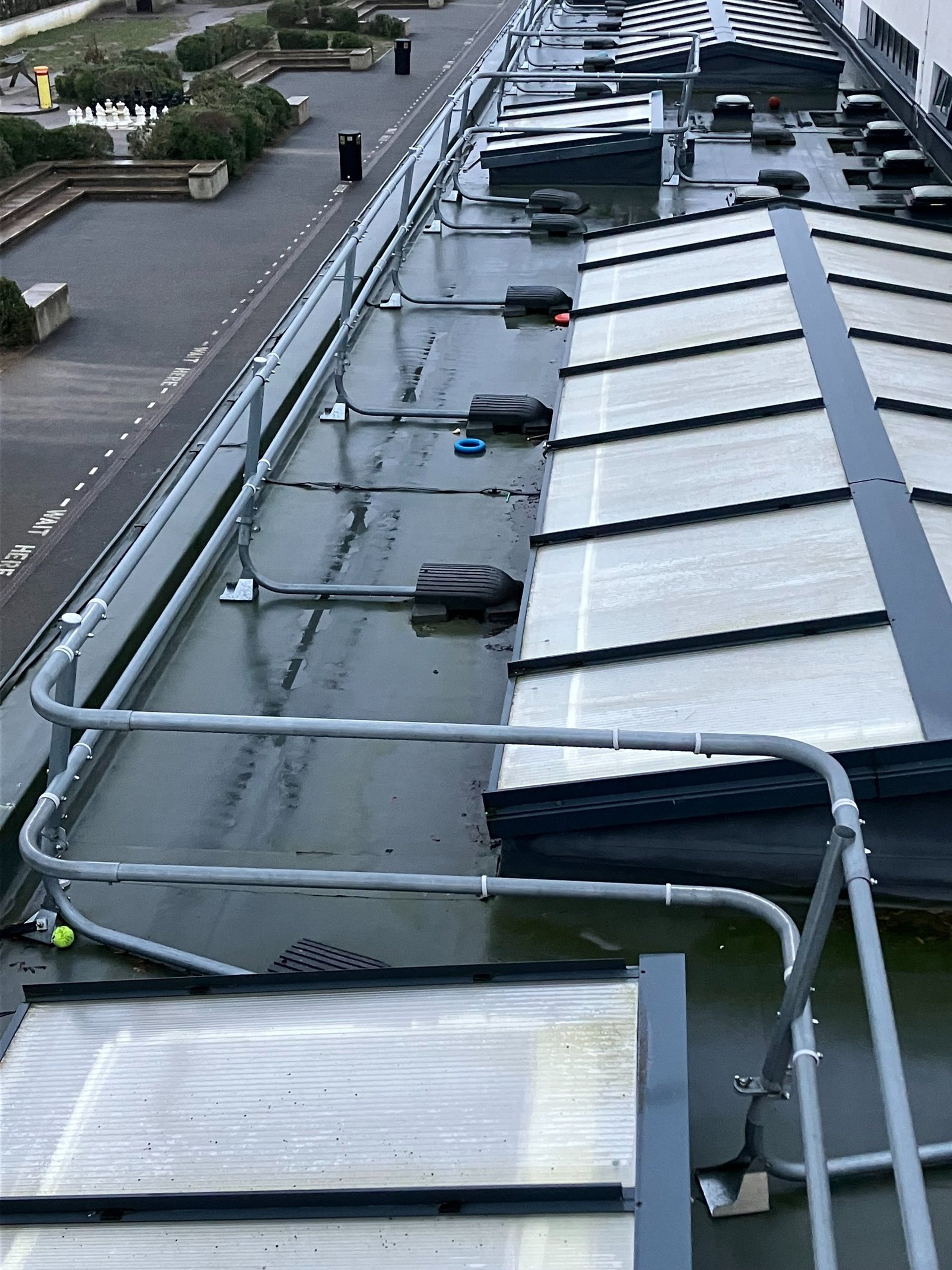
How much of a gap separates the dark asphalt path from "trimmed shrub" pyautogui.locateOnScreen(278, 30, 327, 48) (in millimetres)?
10635

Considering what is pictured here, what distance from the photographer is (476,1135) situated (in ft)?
13.6

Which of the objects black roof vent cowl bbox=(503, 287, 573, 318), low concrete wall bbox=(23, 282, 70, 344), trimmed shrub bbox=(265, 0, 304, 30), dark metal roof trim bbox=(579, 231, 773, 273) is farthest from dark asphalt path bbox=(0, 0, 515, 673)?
trimmed shrub bbox=(265, 0, 304, 30)

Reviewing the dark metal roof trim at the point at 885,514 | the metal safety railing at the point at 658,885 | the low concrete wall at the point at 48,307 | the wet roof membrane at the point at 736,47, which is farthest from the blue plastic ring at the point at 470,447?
the wet roof membrane at the point at 736,47

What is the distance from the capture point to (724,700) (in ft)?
20.4

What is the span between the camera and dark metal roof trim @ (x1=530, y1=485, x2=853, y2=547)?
7.79 metres

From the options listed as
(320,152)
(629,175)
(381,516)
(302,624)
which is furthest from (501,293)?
(320,152)

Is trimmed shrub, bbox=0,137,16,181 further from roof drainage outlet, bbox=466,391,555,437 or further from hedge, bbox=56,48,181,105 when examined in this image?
roof drainage outlet, bbox=466,391,555,437

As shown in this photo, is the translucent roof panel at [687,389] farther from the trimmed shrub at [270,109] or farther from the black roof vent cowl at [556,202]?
the trimmed shrub at [270,109]

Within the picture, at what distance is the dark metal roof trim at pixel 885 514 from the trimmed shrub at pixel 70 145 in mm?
27855

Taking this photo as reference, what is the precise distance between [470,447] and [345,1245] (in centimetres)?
→ 805

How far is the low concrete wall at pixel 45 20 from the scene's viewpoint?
54.3 metres

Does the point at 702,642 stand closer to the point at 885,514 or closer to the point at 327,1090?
the point at 885,514

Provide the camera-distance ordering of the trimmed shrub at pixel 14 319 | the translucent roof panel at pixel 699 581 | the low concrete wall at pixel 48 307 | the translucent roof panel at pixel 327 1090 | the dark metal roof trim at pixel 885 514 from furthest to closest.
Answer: the low concrete wall at pixel 48 307, the trimmed shrub at pixel 14 319, the translucent roof panel at pixel 699 581, the dark metal roof trim at pixel 885 514, the translucent roof panel at pixel 327 1090

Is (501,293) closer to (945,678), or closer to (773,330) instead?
(773,330)
